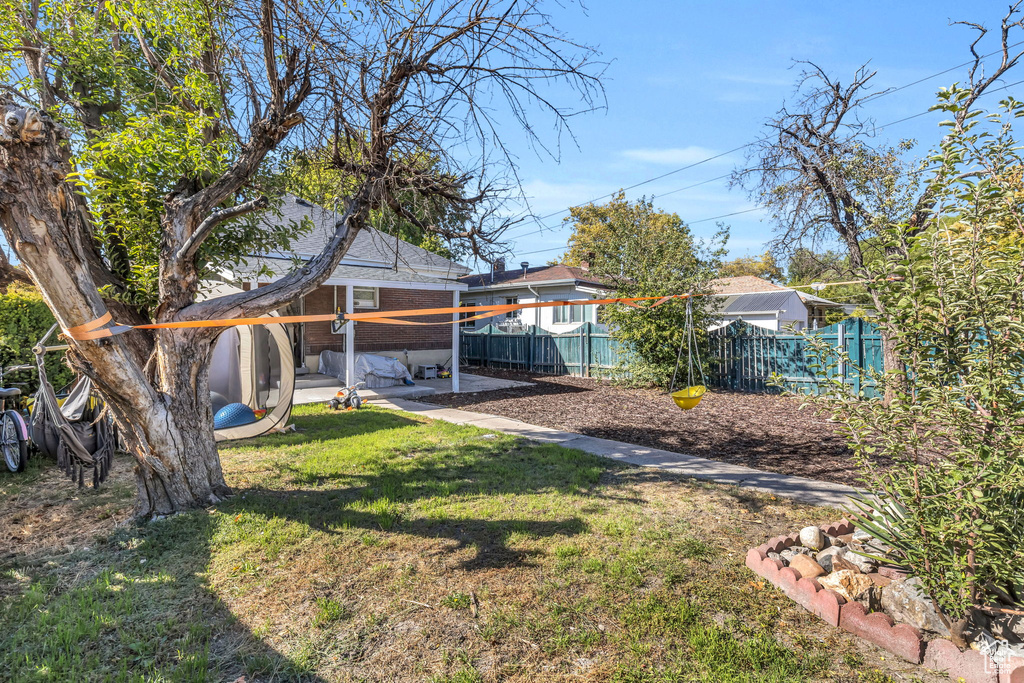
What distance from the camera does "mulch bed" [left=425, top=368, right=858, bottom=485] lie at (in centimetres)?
654

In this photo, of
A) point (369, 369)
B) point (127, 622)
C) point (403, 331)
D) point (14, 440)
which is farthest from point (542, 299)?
point (127, 622)

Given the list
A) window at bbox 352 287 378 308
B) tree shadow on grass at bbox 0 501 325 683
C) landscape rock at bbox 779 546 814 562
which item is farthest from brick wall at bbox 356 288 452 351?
landscape rock at bbox 779 546 814 562

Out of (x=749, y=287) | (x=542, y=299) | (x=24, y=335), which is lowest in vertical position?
(x=24, y=335)

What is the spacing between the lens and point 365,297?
15.4 m

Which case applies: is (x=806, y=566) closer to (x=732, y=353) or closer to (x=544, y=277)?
(x=732, y=353)

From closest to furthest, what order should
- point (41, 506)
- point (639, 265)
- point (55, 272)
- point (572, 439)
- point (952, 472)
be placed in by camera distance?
1. point (952, 472)
2. point (55, 272)
3. point (41, 506)
4. point (572, 439)
5. point (639, 265)

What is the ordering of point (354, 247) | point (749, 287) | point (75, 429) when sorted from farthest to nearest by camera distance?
point (749, 287) → point (354, 247) → point (75, 429)

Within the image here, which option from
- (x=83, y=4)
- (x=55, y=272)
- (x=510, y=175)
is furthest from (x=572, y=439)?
(x=83, y=4)

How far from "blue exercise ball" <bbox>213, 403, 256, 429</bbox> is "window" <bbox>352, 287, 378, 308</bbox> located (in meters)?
7.77

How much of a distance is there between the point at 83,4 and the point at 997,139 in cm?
789

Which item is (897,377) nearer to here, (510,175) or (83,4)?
(510,175)

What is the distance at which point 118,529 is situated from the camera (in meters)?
4.21

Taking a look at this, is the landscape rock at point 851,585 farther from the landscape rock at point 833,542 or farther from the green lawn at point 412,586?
the landscape rock at point 833,542

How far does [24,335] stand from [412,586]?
8.18 metres
